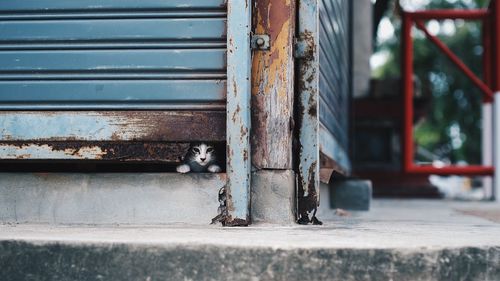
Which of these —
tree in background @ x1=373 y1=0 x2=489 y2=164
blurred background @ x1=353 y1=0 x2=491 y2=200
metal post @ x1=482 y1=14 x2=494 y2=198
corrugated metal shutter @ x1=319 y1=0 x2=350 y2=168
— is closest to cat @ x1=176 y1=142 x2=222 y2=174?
corrugated metal shutter @ x1=319 y1=0 x2=350 y2=168

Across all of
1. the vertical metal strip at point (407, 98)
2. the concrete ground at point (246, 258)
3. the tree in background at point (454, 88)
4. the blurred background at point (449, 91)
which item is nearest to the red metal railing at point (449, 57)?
the vertical metal strip at point (407, 98)

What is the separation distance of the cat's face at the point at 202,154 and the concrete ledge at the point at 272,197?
0.21 metres

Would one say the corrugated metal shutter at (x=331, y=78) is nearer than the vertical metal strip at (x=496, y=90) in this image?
Yes

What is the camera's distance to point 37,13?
107 inches

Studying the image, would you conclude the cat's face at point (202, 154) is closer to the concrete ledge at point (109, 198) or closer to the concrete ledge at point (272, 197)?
the concrete ledge at point (109, 198)

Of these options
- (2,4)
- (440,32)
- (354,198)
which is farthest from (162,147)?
(440,32)

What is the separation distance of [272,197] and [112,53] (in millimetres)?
933

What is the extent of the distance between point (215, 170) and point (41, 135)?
30.5 inches

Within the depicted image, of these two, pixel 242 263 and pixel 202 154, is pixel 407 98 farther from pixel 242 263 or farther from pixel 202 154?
pixel 242 263

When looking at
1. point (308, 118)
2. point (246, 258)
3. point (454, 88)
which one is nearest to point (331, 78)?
point (308, 118)

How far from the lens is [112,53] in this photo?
2.66 meters

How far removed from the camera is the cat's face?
8.48 ft

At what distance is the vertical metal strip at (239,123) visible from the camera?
8.07ft

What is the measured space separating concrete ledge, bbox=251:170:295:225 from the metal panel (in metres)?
0.36
